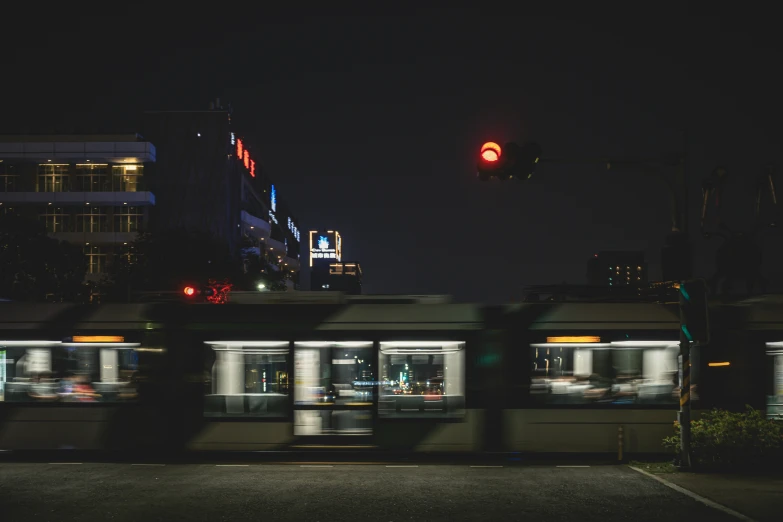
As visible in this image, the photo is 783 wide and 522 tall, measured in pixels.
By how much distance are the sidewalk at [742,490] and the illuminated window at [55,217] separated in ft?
214

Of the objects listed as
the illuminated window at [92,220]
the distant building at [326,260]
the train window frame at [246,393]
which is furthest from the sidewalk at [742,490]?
the distant building at [326,260]

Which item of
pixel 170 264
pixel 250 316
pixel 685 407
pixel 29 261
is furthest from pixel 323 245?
pixel 685 407

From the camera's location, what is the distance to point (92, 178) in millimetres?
68000

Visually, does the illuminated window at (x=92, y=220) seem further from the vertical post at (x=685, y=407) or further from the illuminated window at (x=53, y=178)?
the vertical post at (x=685, y=407)

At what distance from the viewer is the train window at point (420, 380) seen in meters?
14.4

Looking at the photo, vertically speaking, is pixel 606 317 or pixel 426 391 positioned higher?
pixel 606 317

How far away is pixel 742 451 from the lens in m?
13.1

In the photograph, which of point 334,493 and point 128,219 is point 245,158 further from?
point 334,493

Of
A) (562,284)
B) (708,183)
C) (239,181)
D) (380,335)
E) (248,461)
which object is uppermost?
(239,181)

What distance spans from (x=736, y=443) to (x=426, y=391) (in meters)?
5.64

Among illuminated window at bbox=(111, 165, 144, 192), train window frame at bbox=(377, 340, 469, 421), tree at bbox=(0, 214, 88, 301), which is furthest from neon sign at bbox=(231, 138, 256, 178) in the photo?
train window frame at bbox=(377, 340, 469, 421)

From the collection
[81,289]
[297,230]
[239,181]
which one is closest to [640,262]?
[297,230]

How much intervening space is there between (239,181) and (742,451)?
222 ft

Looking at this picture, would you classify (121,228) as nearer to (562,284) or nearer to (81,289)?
(81,289)
